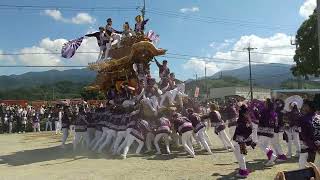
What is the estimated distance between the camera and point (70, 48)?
21.2m

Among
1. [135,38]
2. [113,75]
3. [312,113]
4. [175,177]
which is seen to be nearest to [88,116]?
[113,75]

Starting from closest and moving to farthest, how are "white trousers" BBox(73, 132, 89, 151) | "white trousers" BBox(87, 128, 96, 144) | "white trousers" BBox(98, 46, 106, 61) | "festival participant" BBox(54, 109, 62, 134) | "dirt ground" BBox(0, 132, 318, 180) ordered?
"dirt ground" BBox(0, 132, 318, 180)
"white trousers" BBox(73, 132, 89, 151)
"white trousers" BBox(87, 128, 96, 144)
"white trousers" BBox(98, 46, 106, 61)
"festival participant" BBox(54, 109, 62, 134)

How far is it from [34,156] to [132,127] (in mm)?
3951

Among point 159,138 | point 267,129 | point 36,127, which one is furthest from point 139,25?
point 36,127

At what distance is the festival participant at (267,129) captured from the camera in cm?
1323

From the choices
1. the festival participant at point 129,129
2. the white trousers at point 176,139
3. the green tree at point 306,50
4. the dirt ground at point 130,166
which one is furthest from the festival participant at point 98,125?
the green tree at point 306,50

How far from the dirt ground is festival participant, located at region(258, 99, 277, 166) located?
37 cm

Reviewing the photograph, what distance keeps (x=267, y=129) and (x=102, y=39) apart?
32.1 feet

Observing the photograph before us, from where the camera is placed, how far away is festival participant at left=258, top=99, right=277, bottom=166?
43.4 feet

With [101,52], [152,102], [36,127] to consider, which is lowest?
[36,127]

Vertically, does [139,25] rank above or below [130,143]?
above

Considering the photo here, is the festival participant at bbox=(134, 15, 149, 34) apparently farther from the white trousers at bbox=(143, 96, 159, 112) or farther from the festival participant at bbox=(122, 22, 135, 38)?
the white trousers at bbox=(143, 96, 159, 112)

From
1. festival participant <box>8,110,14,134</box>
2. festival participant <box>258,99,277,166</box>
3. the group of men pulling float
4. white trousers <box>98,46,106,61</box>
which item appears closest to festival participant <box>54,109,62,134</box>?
festival participant <box>8,110,14,134</box>

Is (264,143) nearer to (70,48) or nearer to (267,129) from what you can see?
(267,129)
